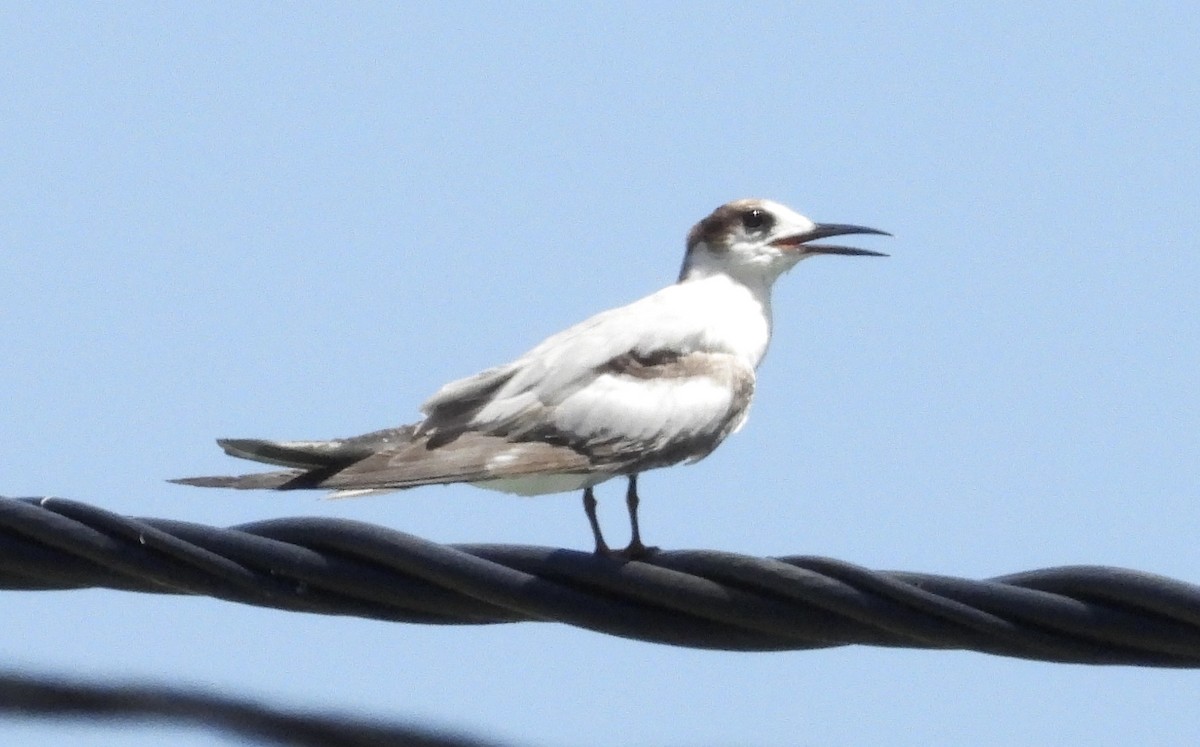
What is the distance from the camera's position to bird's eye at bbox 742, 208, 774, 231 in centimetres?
866

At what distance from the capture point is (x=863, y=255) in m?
8.55

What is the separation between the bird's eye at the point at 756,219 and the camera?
8.66 metres

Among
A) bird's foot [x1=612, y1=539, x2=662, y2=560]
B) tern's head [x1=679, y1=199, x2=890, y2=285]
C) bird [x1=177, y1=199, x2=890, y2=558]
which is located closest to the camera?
bird's foot [x1=612, y1=539, x2=662, y2=560]

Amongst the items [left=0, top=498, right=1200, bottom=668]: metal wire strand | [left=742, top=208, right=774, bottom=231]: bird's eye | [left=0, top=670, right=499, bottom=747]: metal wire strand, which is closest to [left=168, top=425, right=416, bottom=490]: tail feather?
[left=0, top=498, right=1200, bottom=668]: metal wire strand

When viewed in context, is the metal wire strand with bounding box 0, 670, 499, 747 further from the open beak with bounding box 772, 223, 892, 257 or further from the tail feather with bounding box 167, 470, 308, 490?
the open beak with bounding box 772, 223, 892, 257

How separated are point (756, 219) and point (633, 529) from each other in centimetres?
305

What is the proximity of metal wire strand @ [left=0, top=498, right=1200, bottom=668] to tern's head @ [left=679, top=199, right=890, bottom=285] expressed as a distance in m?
4.22

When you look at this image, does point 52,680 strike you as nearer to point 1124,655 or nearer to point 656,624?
point 656,624

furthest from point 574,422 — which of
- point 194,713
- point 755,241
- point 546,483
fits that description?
point 194,713

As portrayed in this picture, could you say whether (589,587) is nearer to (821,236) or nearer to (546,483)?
(546,483)

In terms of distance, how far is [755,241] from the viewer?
8617 millimetres

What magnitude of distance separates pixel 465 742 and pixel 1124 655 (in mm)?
1556

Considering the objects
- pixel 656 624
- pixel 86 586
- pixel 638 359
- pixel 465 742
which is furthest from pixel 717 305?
pixel 465 742

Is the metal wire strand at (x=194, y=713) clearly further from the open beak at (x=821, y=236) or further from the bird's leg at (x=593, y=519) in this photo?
the open beak at (x=821, y=236)
